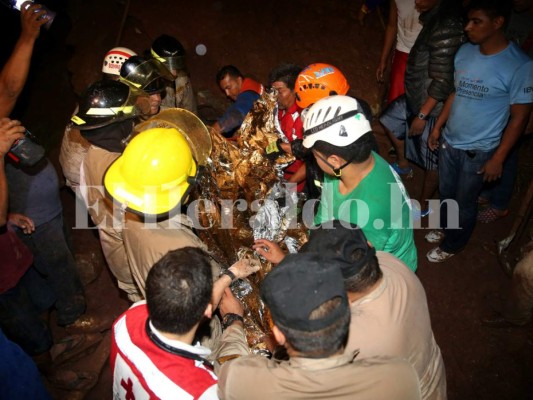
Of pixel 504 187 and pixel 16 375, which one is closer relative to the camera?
pixel 16 375

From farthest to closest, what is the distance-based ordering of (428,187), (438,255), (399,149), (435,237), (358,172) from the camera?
(399,149) → (428,187) → (435,237) → (438,255) → (358,172)

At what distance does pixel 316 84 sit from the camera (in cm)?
333

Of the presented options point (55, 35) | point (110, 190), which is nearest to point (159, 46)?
point (110, 190)

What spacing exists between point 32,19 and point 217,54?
3.69 m

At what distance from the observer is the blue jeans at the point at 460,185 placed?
12.1 ft

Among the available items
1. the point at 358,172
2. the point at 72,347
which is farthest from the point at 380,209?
the point at 72,347

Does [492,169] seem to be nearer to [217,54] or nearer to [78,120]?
[78,120]

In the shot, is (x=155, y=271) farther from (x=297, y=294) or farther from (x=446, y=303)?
(x=446, y=303)

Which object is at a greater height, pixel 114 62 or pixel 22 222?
pixel 114 62

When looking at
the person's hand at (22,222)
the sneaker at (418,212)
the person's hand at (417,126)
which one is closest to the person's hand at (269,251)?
the person's hand at (22,222)

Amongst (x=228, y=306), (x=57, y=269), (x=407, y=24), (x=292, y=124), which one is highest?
(x=407, y=24)

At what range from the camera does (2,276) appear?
3016 mm

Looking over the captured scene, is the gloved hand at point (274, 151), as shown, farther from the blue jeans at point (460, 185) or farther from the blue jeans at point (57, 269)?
the blue jeans at point (57, 269)

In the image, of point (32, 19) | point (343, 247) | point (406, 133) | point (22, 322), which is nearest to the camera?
point (343, 247)
